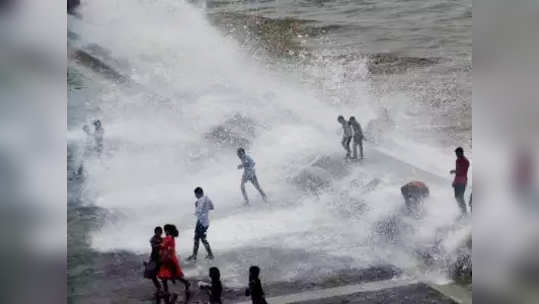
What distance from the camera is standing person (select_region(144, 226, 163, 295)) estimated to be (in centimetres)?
448

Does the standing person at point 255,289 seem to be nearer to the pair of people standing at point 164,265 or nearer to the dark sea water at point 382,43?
the pair of people standing at point 164,265

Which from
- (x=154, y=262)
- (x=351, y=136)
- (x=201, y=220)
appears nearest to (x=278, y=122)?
(x=351, y=136)

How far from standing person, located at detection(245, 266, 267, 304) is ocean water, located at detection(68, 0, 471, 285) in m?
0.06

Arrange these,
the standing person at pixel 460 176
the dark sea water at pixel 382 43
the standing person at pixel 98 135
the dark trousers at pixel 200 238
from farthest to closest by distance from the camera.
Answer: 1. the standing person at pixel 460 176
2. the dark sea water at pixel 382 43
3. the dark trousers at pixel 200 238
4. the standing person at pixel 98 135

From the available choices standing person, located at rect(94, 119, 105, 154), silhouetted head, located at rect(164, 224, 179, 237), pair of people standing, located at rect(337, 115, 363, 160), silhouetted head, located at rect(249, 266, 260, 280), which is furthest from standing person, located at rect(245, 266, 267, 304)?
standing person, located at rect(94, 119, 105, 154)

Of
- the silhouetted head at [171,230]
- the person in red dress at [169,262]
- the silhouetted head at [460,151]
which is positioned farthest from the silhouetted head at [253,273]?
the silhouetted head at [460,151]

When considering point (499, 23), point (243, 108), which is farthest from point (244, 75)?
point (499, 23)

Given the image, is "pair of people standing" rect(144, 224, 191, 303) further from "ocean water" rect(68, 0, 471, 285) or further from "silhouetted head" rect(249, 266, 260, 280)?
"silhouetted head" rect(249, 266, 260, 280)

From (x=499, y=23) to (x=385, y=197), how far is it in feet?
4.59

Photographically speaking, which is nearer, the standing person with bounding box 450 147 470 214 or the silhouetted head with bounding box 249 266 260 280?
the silhouetted head with bounding box 249 266 260 280

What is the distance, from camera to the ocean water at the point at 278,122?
448cm

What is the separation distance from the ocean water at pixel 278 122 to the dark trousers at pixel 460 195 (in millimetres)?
49

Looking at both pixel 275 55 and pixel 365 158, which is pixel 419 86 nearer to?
pixel 365 158

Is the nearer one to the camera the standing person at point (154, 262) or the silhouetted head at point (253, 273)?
the standing person at point (154, 262)
